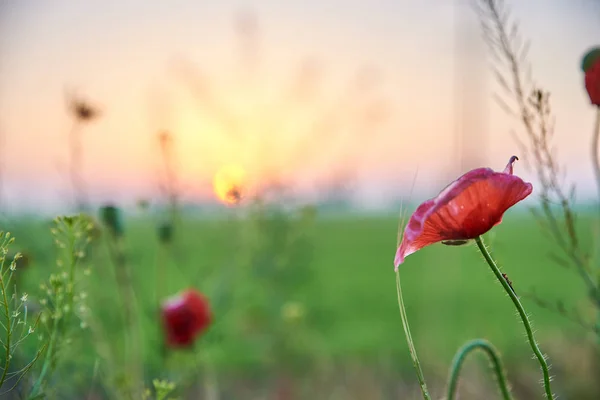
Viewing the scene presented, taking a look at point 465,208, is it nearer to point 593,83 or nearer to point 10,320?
point 593,83

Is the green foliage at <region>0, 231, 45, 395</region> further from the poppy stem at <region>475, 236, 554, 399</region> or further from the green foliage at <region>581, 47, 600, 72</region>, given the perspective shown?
the green foliage at <region>581, 47, 600, 72</region>

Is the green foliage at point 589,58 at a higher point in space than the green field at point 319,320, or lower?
higher

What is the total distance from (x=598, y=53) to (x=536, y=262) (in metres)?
9.17

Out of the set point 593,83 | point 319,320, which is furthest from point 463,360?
point 319,320

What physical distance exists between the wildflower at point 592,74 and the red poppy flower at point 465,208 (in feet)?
0.51

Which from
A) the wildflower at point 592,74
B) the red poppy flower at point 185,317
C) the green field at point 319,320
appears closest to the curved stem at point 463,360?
the green field at point 319,320

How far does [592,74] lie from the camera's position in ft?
2.07

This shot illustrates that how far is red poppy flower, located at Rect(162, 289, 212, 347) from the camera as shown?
47.1 inches

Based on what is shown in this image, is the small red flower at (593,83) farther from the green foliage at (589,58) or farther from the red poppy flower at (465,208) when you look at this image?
the red poppy flower at (465,208)

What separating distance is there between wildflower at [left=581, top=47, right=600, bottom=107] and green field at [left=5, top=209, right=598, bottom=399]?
19 centimetres

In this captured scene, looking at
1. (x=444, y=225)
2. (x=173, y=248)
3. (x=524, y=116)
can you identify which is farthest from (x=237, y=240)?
(x=444, y=225)

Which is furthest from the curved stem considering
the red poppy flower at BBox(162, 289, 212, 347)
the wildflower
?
the red poppy flower at BBox(162, 289, 212, 347)

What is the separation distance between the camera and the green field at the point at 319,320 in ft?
4.98

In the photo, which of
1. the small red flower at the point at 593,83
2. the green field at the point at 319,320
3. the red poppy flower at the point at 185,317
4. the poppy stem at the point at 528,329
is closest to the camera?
the poppy stem at the point at 528,329
